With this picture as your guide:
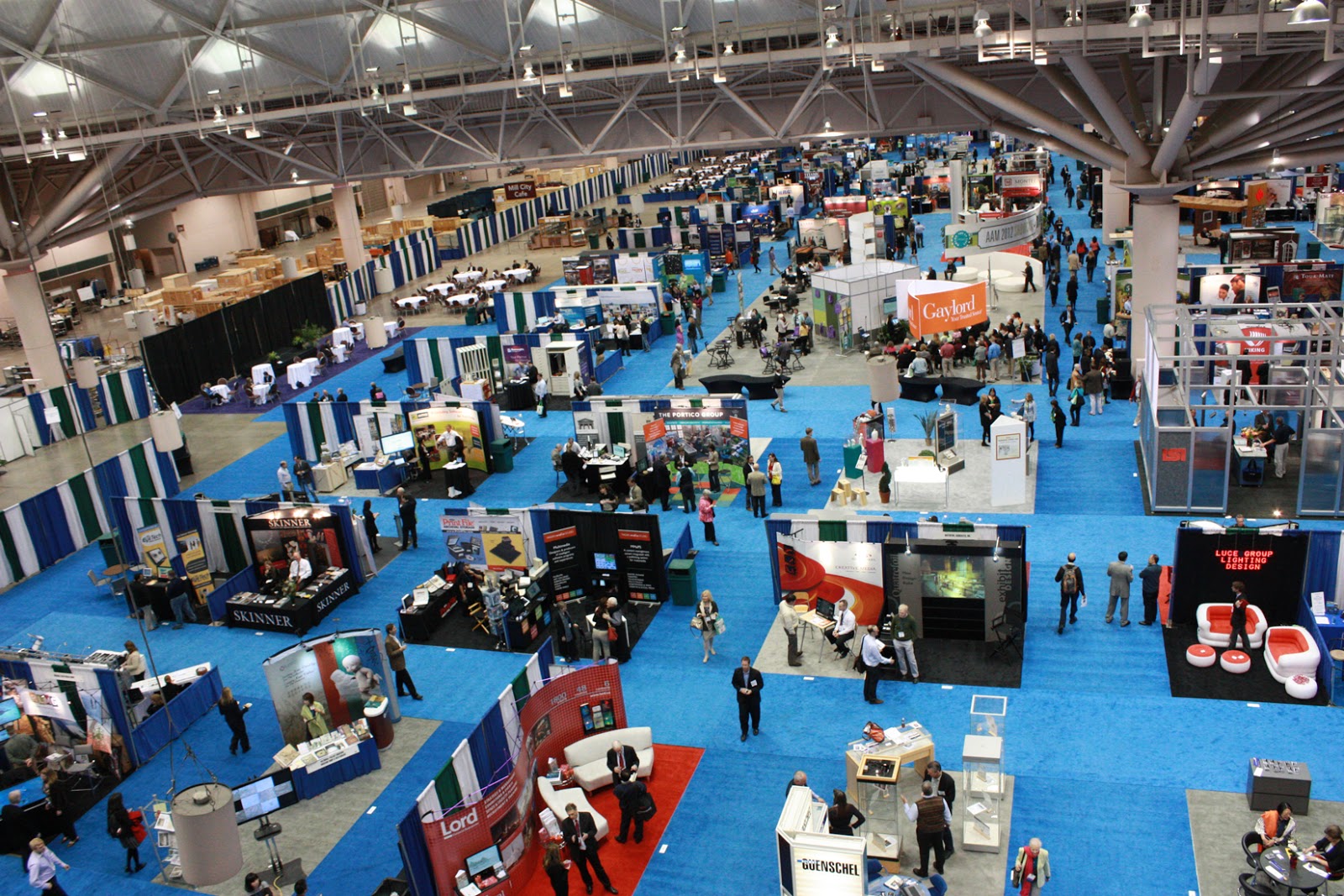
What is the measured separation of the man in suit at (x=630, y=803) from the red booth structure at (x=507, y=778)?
3.34ft

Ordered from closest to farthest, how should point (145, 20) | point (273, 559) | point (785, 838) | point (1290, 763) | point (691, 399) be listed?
point (785, 838)
point (1290, 763)
point (273, 559)
point (691, 399)
point (145, 20)

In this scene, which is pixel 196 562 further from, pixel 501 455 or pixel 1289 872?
pixel 1289 872

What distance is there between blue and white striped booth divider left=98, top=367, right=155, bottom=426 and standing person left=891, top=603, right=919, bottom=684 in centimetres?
2579

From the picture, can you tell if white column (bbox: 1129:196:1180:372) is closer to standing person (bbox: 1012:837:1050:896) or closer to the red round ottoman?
the red round ottoman

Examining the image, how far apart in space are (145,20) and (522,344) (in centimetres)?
1215

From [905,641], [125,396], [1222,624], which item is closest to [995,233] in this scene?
[1222,624]

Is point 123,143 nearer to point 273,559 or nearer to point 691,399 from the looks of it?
point 273,559

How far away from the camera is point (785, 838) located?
35.1 feet

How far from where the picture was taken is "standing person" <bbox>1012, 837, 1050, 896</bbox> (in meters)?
10.6

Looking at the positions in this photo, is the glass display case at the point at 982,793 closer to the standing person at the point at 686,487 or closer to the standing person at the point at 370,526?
the standing person at the point at 686,487

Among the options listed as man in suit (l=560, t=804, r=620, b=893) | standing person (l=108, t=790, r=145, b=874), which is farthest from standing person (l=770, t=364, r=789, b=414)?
standing person (l=108, t=790, r=145, b=874)


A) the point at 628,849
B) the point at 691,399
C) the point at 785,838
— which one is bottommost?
the point at 628,849

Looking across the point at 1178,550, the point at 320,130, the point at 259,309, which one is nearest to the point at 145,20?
the point at 320,130

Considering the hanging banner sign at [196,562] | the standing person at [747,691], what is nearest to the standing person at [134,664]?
the hanging banner sign at [196,562]
